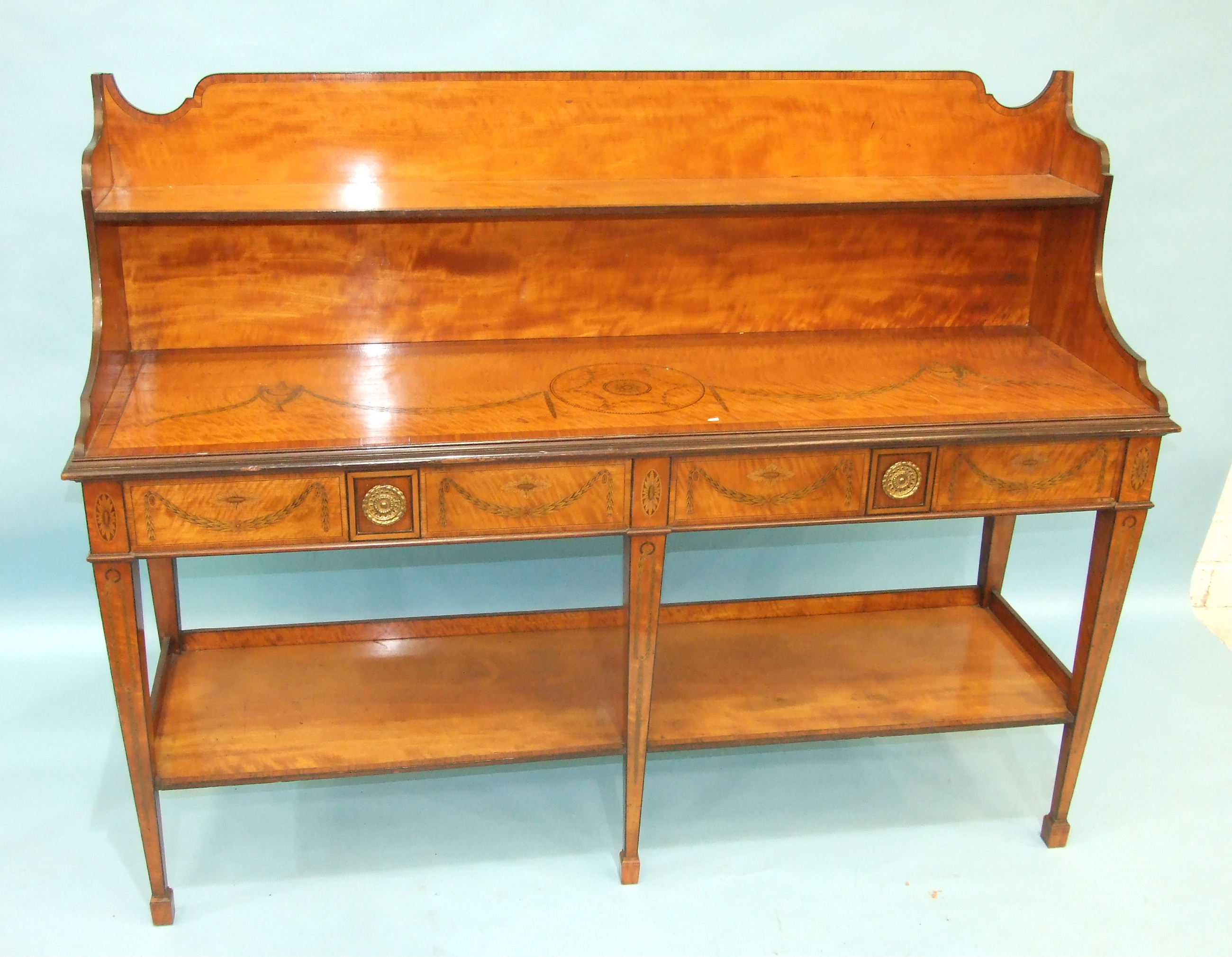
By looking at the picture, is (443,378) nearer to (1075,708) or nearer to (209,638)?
(209,638)

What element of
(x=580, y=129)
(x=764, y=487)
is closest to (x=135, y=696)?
(x=764, y=487)

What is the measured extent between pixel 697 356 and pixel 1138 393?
2.76 feet

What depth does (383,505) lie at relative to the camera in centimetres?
215

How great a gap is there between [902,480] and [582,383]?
0.62m

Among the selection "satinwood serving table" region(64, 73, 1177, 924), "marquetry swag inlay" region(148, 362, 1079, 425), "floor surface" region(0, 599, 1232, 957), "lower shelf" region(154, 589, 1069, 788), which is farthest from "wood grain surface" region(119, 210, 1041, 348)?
"floor surface" region(0, 599, 1232, 957)

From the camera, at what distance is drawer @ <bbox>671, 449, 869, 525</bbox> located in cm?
221

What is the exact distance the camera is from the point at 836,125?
102 inches

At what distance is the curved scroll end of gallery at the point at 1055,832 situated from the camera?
8.82 feet

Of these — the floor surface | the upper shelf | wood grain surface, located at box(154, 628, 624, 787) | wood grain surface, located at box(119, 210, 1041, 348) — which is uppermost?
the upper shelf

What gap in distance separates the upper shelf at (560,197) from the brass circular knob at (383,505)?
0.53 m

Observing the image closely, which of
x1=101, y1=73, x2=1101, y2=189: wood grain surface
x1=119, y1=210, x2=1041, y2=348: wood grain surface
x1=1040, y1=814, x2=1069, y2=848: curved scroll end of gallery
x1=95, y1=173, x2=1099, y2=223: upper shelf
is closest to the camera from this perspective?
x1=95, y1=173, x2=1099, y2=223: upper shelf

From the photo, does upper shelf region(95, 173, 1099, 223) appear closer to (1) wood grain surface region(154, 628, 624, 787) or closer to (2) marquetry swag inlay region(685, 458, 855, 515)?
(2) marquetry swag inlay region(685, 458, 855, 515)

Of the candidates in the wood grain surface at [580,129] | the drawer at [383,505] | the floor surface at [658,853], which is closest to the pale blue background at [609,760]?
the floor surface at [658,853]

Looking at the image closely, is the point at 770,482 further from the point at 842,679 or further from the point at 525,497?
the point at 842,679
